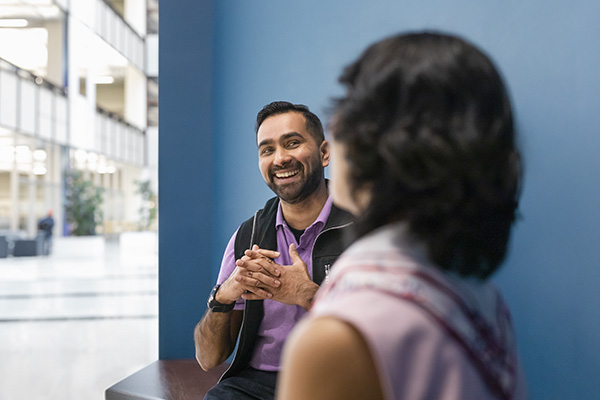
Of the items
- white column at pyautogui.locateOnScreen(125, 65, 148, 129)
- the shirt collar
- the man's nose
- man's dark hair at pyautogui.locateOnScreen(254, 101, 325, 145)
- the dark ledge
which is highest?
white column at pyautogui.locateOnScreen(125, 65, 148, 129)

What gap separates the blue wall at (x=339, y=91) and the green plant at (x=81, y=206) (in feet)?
46.3

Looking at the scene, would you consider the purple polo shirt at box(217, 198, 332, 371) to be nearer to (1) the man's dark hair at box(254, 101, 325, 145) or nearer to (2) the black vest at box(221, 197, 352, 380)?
(2) the black vest at box(221, 197, 352, 380)

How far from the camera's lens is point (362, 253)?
613mm

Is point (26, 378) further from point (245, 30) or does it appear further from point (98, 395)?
point (245, 30)

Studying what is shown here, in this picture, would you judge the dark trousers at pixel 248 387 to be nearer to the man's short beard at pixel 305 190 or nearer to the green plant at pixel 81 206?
the man's short beard at pixel 305 190

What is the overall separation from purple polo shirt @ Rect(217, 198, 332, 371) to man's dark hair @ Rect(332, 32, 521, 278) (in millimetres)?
1350

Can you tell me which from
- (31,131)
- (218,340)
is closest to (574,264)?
(218,340)

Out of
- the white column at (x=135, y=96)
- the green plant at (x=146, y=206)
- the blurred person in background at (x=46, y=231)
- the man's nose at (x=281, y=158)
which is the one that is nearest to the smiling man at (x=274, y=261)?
the man's nose at (x=281, y=158)

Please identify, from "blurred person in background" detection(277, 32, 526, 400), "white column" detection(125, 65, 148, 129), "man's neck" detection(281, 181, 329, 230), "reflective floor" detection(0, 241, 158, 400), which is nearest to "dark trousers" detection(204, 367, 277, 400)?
"man's neck" detection(281, 181, 329, 230)

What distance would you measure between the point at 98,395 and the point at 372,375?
11.5 feet

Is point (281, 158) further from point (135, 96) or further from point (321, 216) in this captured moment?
point (135, 96)

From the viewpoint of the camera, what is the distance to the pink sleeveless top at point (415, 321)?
21.4 inches

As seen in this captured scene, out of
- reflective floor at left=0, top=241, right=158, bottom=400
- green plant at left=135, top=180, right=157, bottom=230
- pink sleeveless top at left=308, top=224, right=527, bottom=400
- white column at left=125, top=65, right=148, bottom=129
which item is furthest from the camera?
white column at left=125, top=65, right=148, bottom=129

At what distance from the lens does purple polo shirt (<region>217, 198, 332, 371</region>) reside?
1.96 meters
